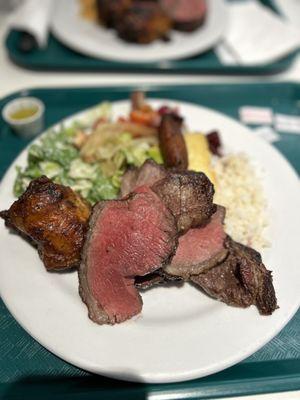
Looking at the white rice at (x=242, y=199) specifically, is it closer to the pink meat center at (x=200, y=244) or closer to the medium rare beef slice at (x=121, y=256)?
the pink meat center at (x=200, y=244)

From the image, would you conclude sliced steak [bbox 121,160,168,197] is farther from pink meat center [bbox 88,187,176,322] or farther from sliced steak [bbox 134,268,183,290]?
sliced steak [bbox 134,268,183,290]

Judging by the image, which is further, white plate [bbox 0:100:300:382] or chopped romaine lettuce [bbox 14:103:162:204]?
chopped romaine lettuce [bbox 14:103:162:204]

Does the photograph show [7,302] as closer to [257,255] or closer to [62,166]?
[62,166]

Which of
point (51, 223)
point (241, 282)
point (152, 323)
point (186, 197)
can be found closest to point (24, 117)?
point (51, 223)

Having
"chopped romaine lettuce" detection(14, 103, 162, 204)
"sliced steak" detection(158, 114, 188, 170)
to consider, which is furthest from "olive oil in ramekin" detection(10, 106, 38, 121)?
"sliced steak" detection(158, 114, 188, 170)

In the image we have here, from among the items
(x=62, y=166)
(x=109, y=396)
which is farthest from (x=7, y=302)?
(x=62, y=166)

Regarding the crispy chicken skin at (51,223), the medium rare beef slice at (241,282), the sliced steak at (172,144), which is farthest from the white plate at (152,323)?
the sliced steak at (172,144)
